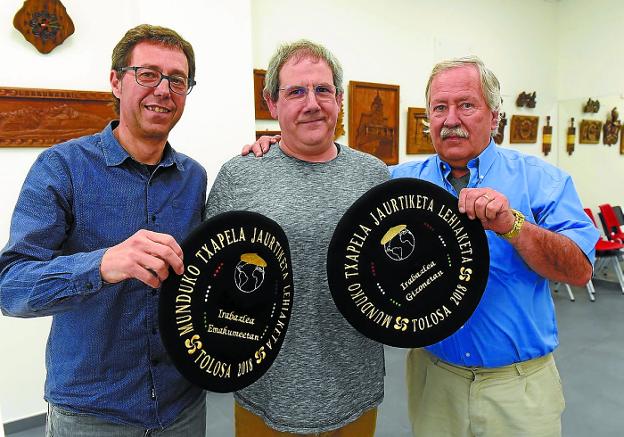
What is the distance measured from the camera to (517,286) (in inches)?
59.1

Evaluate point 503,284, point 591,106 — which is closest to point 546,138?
point 591,106

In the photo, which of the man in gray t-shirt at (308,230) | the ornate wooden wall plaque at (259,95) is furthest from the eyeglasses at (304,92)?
the ornate wooden wall plaque at (259,95)

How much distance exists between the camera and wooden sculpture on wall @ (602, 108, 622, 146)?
620 cm

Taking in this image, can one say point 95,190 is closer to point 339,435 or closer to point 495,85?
point 339,435

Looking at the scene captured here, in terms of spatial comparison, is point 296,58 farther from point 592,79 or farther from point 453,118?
point 592,79

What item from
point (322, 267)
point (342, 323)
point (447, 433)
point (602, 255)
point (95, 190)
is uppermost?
point (95, 190)

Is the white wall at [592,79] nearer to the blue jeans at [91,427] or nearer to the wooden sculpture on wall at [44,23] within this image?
the wooden sculpture on wall at [44,23]

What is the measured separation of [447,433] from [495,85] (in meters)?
1.19

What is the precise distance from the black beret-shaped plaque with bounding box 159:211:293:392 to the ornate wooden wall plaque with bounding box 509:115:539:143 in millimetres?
5863

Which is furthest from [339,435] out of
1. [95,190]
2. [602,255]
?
[602,255]

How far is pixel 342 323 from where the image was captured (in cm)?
144

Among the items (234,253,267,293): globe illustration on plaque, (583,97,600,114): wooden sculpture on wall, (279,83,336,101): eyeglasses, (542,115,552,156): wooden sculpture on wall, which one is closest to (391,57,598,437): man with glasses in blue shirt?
(279,83,336,101): eyeglasses

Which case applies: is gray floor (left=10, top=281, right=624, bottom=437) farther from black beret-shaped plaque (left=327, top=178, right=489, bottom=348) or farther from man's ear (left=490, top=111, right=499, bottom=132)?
man's ear (left=490, top=111, right=499, bottom=132)

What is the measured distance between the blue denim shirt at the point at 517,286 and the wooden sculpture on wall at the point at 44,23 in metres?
2.77
